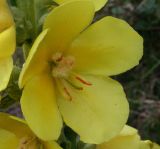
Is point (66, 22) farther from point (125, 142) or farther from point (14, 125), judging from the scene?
point (125, 142)

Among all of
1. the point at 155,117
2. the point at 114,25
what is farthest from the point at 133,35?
the point at 155,117

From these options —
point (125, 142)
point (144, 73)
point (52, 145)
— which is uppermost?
point (52, 145)

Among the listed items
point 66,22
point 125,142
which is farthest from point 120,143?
point 66,22

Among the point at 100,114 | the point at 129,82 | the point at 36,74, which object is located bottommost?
the point at 129,82

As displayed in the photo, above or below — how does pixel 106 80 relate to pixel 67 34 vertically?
below

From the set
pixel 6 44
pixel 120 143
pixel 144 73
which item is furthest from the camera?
pixel 144 73

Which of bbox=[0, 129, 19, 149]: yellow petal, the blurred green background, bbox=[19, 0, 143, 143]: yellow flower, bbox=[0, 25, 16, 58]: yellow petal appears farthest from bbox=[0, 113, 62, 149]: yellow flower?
the blurred green background

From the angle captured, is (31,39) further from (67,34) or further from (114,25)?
(114,25)
